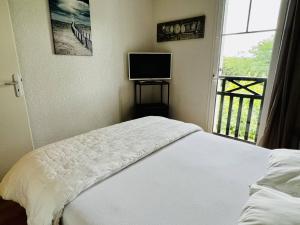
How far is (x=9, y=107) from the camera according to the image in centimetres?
189

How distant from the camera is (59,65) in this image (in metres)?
2.33

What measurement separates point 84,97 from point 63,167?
171cm

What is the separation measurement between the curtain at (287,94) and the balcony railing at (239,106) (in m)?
0.33

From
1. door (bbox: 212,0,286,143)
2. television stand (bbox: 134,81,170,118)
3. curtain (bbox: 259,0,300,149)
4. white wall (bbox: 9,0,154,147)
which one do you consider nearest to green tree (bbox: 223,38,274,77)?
door (bbox: 212,0,286,143)

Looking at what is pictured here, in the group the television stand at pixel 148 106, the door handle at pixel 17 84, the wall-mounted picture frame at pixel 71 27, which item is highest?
the wall-mounted picture frame at pixel 71 27

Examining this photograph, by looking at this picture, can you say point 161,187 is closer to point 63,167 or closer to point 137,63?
point 63,167

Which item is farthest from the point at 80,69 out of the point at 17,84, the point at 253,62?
the point at 253,62

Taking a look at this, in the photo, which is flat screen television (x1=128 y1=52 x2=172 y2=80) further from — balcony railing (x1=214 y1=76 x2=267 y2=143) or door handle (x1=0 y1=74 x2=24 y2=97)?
door handle (x1=0 y1=74 x2=24 y2=97)

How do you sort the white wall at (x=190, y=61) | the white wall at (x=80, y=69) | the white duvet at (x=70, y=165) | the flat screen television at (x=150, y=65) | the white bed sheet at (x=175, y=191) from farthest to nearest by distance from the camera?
the flat screen television at (x=150, y=65), the white wall at (x=190, y=61), the white wall at (x=80, y=69), the white duvet at (x=70, y=165), the white bed sheet at (x=175, y=191)

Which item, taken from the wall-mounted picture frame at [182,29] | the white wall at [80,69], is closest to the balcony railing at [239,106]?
the wall-mounted picture frame at [182,29]

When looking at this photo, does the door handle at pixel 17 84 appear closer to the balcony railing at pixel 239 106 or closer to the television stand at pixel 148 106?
the television stand at pixel 148 106

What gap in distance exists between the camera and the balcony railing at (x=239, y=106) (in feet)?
8.18

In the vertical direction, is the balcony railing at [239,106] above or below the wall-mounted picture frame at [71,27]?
below

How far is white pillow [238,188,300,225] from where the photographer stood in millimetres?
591
